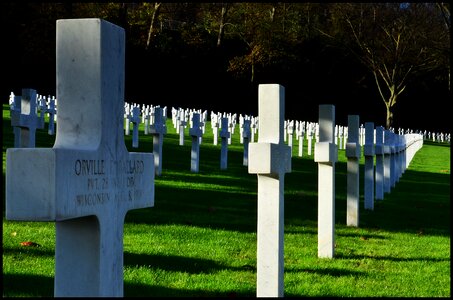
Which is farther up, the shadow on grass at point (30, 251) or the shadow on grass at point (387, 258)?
the shadow on grass at point (30, 251)

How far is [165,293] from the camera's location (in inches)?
244

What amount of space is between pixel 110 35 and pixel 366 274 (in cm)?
476

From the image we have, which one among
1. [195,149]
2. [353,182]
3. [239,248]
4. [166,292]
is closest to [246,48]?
[195,149]

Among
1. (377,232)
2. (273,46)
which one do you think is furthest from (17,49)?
(377,232)

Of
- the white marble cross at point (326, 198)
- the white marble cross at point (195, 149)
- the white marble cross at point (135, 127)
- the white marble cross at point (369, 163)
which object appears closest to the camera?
the white marble cross at point (326, 198)

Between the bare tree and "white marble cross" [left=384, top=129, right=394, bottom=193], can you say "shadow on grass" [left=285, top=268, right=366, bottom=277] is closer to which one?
"white marble cross" [left=384, top=129, right=394, bottom=193]

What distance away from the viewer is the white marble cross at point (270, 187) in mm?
5676

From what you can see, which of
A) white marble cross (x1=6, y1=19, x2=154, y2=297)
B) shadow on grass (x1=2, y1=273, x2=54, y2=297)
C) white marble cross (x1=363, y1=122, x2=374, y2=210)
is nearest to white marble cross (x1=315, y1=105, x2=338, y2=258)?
shadow on grass (x1=2, y1=273, x2=54, y2=297)

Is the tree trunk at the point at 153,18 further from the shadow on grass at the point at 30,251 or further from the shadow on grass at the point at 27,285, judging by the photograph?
the shadow on grass at the point at 27,285

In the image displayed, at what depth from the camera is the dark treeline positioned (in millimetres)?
43250

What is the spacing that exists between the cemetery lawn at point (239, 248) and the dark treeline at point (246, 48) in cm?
2576

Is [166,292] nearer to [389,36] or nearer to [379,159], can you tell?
[379,159]

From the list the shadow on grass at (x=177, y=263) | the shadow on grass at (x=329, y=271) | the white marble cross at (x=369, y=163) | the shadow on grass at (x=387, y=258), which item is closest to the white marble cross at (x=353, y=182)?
the white marble cross at (x=369, y=163)

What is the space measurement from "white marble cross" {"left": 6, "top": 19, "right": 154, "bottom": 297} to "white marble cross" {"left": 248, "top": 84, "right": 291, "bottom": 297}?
1.85 m
